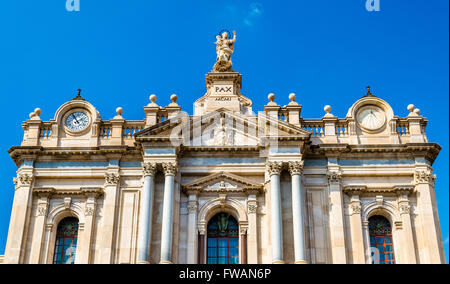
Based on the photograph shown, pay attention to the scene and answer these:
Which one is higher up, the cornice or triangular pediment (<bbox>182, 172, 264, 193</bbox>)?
the cornice

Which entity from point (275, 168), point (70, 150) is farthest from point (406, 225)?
point (70, 150)

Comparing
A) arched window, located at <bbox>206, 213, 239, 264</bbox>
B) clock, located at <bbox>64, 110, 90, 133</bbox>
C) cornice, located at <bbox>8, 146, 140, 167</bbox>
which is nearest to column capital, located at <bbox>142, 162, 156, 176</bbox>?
cornice, located at <bbox>8, 146, 140, 167</bbox>

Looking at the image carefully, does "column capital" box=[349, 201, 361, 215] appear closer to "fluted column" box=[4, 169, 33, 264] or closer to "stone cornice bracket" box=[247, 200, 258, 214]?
"stone cornice bracket" box=[247, 200, 258, 214]

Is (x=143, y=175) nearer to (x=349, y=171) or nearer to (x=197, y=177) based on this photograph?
(x=197, y=177)

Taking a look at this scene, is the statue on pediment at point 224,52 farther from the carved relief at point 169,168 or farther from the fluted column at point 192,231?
the fluted column at point 192,231

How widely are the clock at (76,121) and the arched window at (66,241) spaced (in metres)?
4.31

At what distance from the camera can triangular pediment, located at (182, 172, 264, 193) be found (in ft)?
104

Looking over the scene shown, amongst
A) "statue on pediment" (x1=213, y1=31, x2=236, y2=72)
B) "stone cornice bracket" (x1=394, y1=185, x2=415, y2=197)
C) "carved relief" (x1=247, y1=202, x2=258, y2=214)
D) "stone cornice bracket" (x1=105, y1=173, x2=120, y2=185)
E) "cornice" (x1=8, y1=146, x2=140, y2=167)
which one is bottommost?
"carved relief" (x1=247, y1=202, x2=258, y2=214)

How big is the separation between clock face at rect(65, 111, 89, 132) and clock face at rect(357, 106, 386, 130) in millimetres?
12958

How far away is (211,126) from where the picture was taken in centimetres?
3344

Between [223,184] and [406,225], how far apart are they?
26.7 feet

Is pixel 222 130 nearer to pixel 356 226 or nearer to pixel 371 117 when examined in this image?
pixel 371 117
